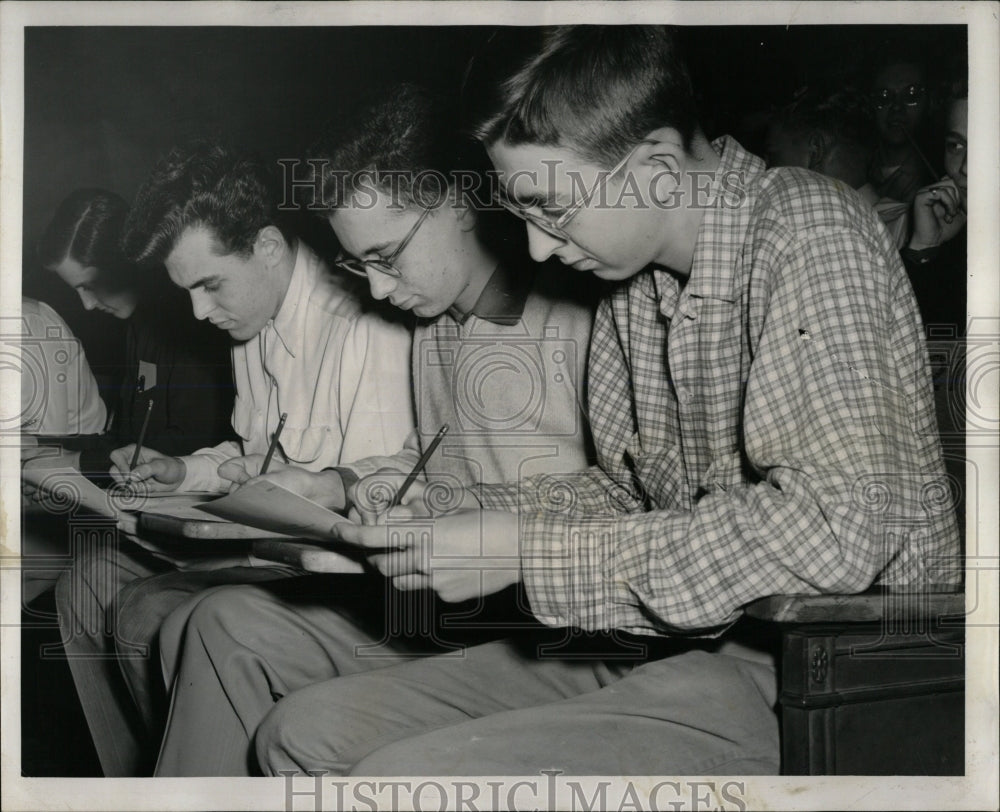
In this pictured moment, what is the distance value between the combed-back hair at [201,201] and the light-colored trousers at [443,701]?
761 millimetres

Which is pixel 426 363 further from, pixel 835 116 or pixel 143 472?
pixel 835 116

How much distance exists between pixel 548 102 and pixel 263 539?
3.38 feet

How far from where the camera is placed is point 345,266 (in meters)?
2.27

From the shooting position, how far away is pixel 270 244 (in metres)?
2.26

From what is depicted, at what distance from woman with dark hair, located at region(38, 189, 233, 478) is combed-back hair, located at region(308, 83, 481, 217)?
0.45m

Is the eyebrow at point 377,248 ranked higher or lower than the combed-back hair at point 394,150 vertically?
lower

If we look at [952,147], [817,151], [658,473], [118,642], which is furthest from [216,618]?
[952,147]

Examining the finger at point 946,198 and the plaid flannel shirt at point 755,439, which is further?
the finger at point 946,198

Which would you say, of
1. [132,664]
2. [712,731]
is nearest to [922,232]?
[712,731]

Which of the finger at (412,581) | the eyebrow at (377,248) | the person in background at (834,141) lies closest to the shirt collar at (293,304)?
the eyebrow at (377,248)

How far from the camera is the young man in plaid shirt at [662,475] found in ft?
5.94

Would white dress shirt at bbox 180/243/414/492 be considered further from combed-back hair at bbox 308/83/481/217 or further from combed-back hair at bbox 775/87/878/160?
combed-back hair at bbox 775/87/878/160

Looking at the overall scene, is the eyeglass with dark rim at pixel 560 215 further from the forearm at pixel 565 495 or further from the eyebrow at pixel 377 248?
the forearm at pixel 565 495

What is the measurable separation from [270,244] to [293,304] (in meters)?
0.14
